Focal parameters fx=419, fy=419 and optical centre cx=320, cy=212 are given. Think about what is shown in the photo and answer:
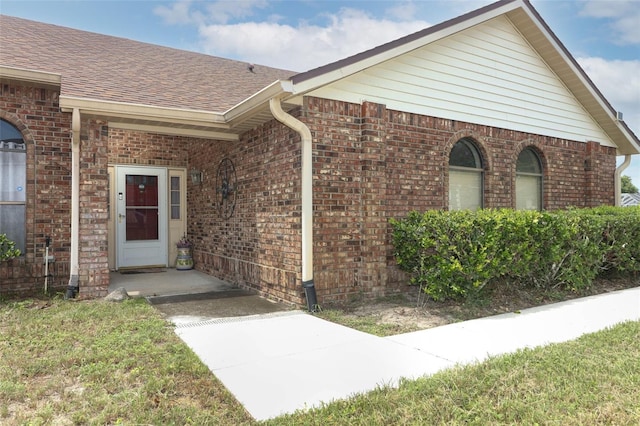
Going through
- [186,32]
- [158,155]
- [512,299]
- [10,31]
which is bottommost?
[512,299]

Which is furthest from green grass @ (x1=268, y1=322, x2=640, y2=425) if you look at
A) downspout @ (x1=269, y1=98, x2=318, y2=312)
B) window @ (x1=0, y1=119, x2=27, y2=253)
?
window @ (x1=0, y1=119, x2=27, y2=253)

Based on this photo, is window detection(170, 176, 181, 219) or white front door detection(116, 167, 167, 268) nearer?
white front door detection(116, 167, 167, 268)

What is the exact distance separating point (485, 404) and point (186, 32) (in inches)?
390

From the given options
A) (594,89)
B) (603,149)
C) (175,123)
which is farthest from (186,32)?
(603,149)

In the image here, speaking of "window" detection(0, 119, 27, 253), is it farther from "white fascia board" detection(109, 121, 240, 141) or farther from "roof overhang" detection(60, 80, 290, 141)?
"white fascia board" detection(109, 121, 240, 141)

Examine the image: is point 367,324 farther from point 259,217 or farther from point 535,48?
point 535,48

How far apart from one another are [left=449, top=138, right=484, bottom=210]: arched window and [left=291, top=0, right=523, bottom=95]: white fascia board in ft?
6.31

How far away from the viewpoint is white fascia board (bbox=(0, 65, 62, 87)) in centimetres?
604

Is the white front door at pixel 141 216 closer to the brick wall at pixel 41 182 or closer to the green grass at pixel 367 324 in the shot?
the brick wall at pixel 41 182

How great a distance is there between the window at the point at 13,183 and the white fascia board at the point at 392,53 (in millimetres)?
4654

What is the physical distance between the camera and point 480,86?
7.90 metres

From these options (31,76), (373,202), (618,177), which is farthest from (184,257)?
(618,177)

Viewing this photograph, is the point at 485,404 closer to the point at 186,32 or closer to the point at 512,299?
the point at 512,299

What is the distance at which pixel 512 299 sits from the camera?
6.42m
